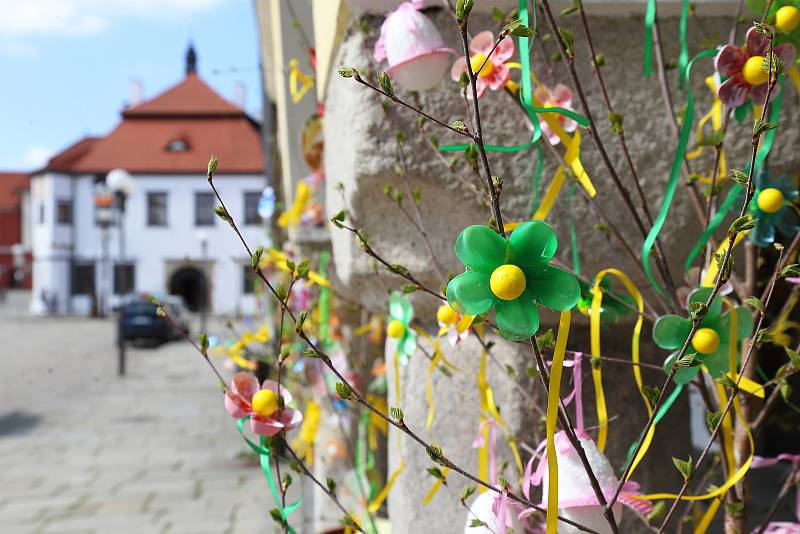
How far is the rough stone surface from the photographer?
1160mm

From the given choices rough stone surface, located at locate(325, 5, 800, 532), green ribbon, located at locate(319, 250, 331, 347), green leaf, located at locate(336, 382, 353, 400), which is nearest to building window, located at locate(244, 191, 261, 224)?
green ribbon, located at locate(319, 250, 331, 347)

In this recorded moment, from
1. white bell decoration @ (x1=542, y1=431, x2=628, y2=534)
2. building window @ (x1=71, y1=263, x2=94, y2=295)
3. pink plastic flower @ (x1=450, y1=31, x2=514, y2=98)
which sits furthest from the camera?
building window @ (x1=71, y1=263, x2=94, y2=295)

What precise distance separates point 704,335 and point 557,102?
1.36 feet

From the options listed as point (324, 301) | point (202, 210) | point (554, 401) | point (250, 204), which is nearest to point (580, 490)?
point (554, 401)

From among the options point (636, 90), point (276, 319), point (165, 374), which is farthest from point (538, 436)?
point (165, 374)

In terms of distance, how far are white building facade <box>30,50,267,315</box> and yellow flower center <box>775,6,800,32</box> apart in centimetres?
2802

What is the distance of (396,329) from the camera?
3.85ft

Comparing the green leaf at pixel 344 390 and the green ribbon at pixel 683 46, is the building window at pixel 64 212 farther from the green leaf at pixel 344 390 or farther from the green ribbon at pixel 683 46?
the green leaf at pixel 344 390

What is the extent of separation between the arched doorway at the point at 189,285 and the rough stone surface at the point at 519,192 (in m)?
30.0

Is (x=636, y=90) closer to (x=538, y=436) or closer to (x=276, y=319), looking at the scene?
(x=538, y=436)

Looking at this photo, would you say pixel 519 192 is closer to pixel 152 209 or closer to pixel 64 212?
pixel 152 209

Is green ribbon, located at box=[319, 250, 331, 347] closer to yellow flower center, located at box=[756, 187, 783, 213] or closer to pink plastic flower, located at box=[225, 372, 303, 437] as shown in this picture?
pink plastic flower, located at box=[225, 372, 303, 437]

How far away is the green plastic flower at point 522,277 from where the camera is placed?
610 mm

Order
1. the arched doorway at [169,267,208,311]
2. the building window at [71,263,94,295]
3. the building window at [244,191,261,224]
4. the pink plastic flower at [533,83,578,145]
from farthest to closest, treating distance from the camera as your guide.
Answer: the arched doorway at [169,267,208,311]
the building window at [71,263,94,295]
the building window at [244,191,261,224]
the pink plastic flower at [533,83,578,145]
